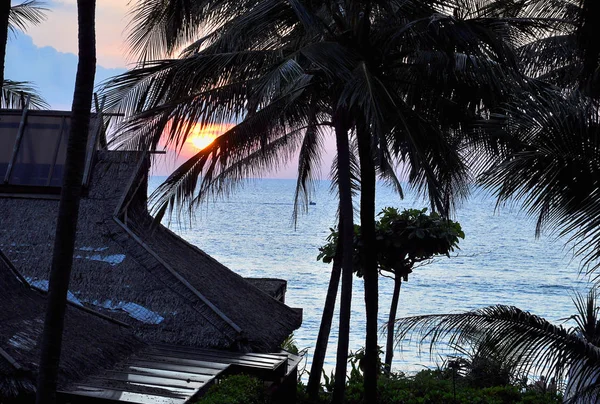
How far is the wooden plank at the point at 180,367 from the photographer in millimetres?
7988

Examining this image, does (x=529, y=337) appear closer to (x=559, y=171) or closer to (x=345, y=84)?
(x=559, y=171)

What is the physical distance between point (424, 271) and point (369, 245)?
5247 centimetres

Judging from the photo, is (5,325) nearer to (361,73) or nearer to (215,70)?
(215,70)

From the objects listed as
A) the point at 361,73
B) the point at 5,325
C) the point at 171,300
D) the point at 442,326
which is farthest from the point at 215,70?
the point at 442,326

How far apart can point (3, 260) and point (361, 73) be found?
448 cm

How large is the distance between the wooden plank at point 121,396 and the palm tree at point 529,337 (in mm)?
2122

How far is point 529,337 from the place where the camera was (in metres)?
6.24

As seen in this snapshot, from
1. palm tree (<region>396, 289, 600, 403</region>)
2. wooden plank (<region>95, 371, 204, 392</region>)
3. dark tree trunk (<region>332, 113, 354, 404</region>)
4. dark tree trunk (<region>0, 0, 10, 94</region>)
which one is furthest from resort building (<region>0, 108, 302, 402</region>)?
palm tree (<region>396, 289, 600, 403</region>)

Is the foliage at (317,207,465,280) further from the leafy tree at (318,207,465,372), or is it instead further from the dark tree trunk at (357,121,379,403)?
the dark tree trunk at (357,121,379,403)

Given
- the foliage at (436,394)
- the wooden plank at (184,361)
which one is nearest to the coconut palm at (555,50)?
the foliage at (436,394)

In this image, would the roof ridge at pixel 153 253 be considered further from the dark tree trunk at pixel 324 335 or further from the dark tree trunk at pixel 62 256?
the dark tree trunk at pixel 62 256

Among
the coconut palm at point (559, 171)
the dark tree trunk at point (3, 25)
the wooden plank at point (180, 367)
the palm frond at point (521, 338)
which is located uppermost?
the dark tree trunk at point (3, 25)

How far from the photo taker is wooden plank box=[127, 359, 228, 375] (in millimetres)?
7988

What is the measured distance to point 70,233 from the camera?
5.86 meters
